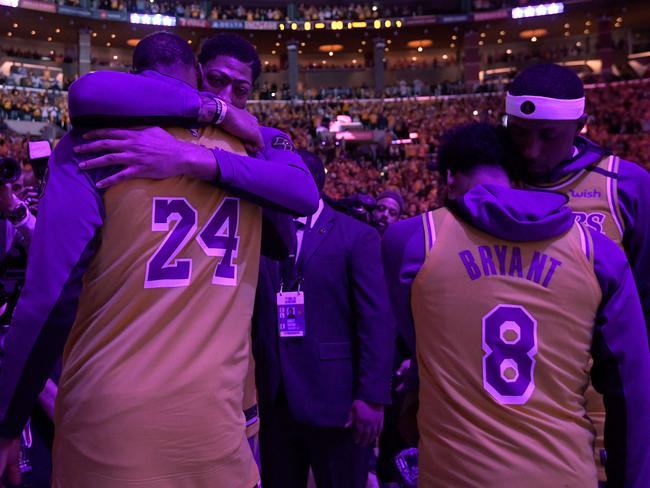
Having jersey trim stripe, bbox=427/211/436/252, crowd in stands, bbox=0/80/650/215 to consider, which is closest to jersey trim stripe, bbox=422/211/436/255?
jersey trim stripe, bbox=427/211/436/252

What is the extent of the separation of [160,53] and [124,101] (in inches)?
9.2

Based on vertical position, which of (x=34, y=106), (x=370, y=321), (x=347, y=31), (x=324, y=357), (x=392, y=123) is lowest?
(x=324, y=357)

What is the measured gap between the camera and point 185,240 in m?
1.44

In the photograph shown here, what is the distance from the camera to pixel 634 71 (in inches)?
1140

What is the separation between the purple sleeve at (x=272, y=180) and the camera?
1.48 metres

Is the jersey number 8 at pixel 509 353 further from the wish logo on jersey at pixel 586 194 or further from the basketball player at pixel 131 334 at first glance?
the wish logo on jersey at pixel 586 194

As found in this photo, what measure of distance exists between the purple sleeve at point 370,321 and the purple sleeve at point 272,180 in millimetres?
911

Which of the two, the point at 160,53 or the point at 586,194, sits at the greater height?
the point at 160,53

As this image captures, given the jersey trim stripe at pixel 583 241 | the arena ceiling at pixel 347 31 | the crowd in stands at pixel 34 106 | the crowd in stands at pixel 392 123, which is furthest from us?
Answer: the arena ceiling at pixel 347 31

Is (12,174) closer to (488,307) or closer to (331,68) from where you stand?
(488,307)

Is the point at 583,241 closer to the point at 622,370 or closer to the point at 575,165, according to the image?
the point at 622,370

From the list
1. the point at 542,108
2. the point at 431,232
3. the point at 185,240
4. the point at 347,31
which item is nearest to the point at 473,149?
the point at 431,232

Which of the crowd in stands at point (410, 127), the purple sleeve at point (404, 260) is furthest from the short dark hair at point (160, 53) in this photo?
the crowd in stands at point (410, 127)

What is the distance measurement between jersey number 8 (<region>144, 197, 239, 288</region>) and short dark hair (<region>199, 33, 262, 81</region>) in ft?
2.09
